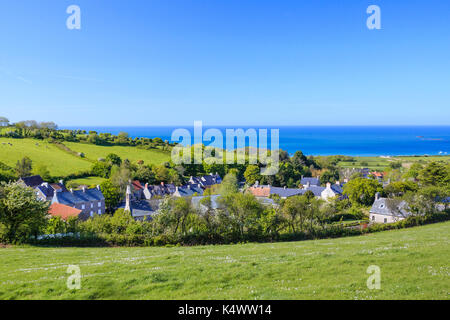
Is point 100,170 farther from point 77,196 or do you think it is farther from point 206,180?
point 206,180

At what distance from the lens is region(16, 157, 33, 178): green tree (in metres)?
76.9

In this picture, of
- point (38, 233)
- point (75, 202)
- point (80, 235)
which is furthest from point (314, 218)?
point (75, 202)

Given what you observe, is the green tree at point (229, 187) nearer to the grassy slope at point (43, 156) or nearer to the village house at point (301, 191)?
the village house at point (301, 191)

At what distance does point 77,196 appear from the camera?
56625 mm

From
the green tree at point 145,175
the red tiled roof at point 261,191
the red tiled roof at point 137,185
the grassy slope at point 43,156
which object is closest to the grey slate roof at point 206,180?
the green tree at point 145,175

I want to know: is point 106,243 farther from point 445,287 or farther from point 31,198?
point 445,287

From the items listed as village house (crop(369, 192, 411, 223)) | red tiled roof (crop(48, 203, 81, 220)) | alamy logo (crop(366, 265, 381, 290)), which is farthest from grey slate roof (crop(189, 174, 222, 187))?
alamy logo (crop(366, 265, 381, 290))

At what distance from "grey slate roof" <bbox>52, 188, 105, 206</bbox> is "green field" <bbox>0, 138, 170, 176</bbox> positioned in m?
30.2

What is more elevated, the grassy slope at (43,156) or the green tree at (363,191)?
the grassy slope at (43,156)

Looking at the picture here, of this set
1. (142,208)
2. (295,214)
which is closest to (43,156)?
(142,208)

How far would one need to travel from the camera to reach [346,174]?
359 ft

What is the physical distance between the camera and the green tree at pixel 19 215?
23250 millimetres

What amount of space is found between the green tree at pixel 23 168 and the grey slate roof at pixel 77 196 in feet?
100

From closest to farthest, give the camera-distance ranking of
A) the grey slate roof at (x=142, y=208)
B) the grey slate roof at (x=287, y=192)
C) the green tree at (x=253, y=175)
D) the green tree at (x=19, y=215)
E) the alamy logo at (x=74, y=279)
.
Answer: the alamy logo at (x=74, y=279) → the green tree at (x=19, y=215) → the grey slate roof at (x=142, y=208) → the grey slate roof at (x=287, y=192) → the green tree at (x=253, y=175)
